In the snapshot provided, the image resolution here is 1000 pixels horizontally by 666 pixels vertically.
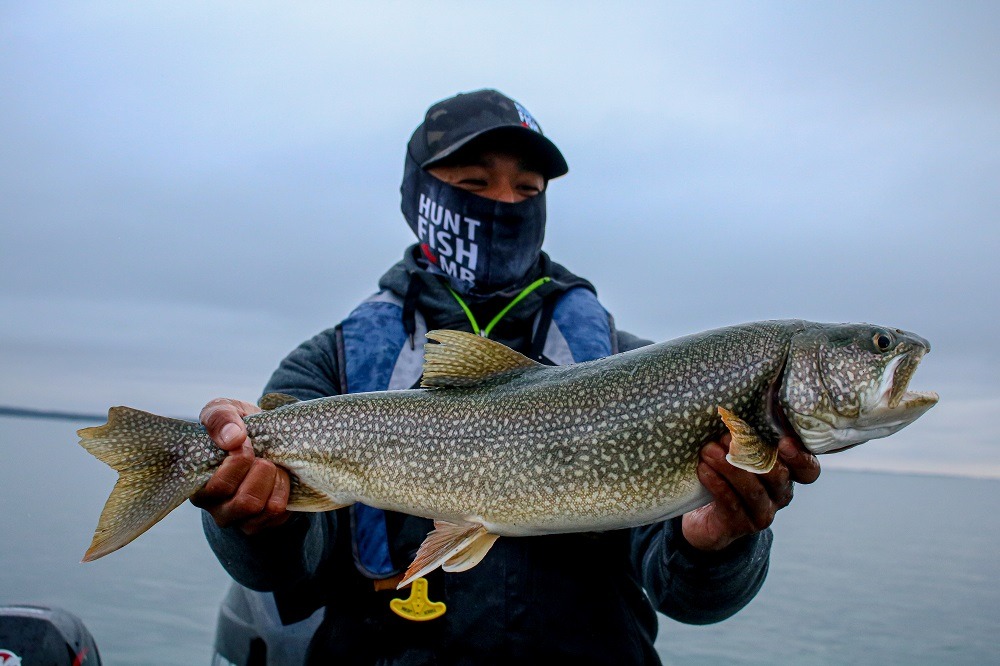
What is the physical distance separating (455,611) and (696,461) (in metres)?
1.54

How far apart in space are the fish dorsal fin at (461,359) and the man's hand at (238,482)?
0.85 metres

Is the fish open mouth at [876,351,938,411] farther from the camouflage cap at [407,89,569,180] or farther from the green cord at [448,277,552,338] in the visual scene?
the camouflage cap at [407,89,569,180]

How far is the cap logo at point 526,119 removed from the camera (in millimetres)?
4935

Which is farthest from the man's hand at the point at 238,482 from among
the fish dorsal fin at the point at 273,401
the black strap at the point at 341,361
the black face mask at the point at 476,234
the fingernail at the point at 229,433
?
the black face mask at the point at 476,234

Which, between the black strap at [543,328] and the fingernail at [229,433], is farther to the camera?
the black strap at [543,328]

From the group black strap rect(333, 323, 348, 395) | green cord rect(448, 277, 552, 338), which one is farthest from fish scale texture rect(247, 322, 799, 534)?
green cord rect(448, 277, 552, 338)

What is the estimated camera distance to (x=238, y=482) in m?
3.50

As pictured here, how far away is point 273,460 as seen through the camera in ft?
11.8

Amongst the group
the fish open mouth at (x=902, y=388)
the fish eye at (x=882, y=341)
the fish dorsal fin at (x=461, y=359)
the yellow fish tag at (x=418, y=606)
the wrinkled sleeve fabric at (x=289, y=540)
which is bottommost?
the yellow fish tag at (x=418, y=606)

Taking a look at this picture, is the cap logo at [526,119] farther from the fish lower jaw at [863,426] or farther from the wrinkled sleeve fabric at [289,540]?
the fish lower jaw at [863,426]

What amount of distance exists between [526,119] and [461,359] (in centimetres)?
205

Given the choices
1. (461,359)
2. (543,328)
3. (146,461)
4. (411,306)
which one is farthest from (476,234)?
(146,461)

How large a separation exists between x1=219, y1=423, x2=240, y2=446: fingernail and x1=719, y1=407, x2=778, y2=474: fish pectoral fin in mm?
2130

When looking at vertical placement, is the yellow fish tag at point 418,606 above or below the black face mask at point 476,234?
below
